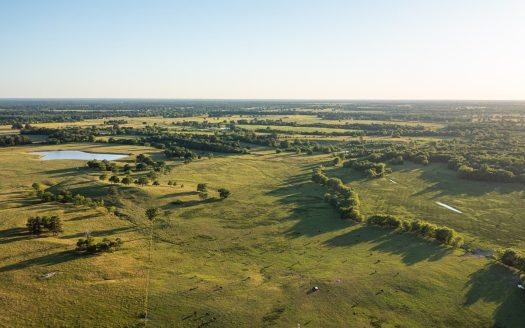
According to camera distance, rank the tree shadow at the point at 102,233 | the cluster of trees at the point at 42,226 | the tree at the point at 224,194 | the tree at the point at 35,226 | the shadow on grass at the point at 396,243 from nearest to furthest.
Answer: the shadow on grass at the point at 396,243 → the tree at the point at 35,226 → the cluster of trees at the point at 42,226 → the tree shadow at the point at 102,233 → the tree at the point at 224,194

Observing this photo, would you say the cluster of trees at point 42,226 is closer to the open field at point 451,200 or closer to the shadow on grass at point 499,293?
the open field at point 451,200

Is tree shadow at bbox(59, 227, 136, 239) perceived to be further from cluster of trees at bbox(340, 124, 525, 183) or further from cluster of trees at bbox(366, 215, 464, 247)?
cluster of trees at bbox(340, 124, 525, 183)

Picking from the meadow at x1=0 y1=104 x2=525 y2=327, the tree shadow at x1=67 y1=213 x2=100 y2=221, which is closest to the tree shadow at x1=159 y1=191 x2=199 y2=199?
the meadow at x1=0 y1=104 x2=525 y2=327

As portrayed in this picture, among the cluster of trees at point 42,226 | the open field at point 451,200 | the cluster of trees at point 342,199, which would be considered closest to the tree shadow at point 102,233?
the cluster of trees at point 42,226

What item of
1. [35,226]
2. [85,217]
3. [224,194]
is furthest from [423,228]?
[35,226]

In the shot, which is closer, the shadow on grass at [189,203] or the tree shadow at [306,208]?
the tree shadow at [306,208]

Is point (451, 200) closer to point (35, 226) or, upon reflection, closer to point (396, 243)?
point (396, 243)
